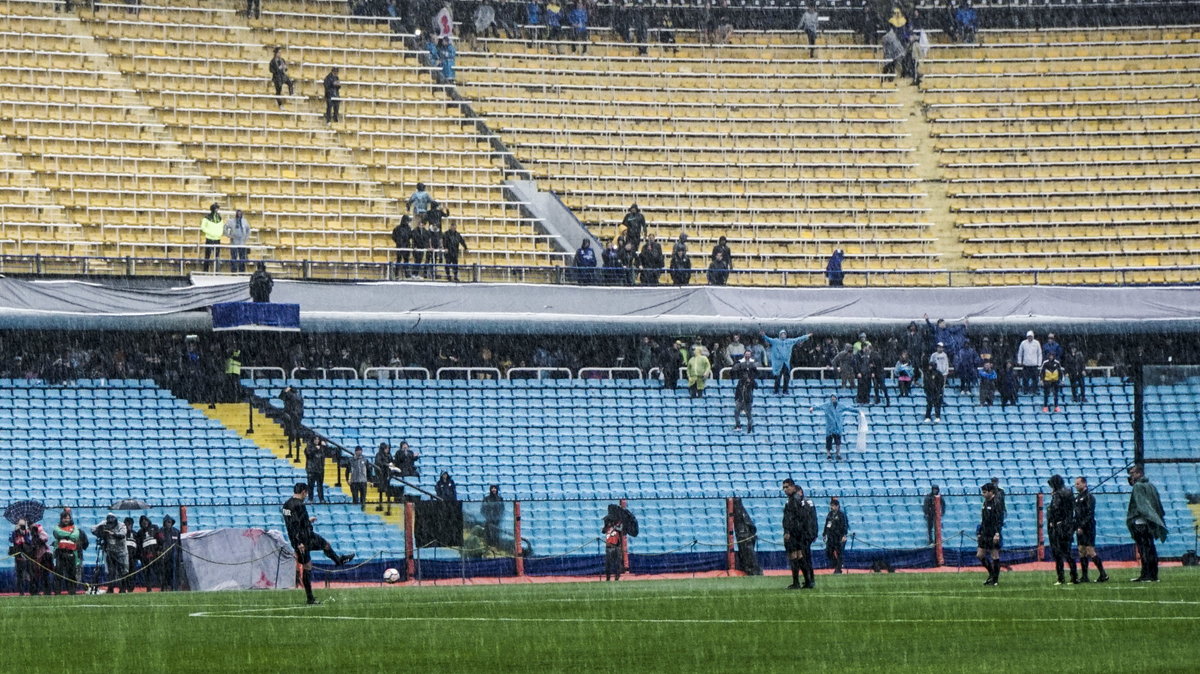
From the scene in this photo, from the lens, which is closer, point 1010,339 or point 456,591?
point 456,591

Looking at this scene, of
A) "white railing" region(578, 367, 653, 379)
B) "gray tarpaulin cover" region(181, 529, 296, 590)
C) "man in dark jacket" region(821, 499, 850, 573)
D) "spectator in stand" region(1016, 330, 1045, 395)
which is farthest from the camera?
"spectator in stand" region(1016, 330, 1045, 395)

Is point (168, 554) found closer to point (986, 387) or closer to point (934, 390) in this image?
point (934, 390)

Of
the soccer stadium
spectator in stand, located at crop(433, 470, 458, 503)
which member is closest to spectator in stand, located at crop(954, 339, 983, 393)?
the soccer stadium

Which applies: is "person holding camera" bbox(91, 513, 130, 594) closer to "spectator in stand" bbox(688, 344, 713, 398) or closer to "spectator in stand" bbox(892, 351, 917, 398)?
"spectator in stand" bbox(688, 344, 713, 398)

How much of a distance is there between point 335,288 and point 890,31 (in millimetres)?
19661

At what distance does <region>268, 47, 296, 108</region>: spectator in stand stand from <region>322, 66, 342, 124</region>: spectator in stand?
0.85 metres

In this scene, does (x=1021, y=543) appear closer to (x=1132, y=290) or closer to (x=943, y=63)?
(x=1132, y=290)

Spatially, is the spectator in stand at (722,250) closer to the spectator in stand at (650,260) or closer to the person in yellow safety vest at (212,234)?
the spectator in stand at (650,260)

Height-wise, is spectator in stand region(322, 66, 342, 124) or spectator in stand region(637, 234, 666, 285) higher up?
spectator in stand region(322, 66, 342, 124)

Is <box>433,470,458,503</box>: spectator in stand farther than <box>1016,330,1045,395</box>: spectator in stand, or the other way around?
<box>1016,330,1045,395</box>: spectator in stand

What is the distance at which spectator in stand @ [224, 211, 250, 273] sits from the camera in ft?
127

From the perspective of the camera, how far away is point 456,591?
2672 centimetres

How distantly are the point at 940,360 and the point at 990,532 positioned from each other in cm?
1507

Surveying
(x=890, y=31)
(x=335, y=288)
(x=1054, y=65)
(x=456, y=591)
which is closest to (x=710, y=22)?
(x=890, y=31)
